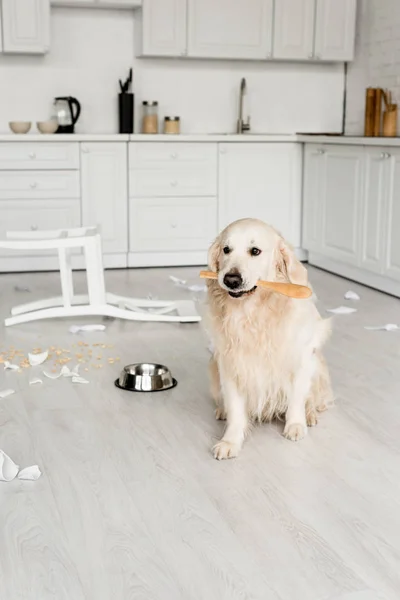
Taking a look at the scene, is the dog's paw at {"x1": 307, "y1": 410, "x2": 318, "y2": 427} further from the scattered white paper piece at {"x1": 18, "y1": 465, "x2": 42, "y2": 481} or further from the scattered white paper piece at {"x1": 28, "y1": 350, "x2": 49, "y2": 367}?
the scattered white paper piece at {"x1": 28, "y1": 350, "x2": 49, "y2": 367}

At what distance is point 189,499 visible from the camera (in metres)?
2.05

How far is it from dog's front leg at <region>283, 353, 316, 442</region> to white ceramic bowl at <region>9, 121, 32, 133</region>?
3524 millimetres

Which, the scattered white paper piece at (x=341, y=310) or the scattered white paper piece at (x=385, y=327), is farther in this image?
the scattered white paper piece at (x=341, y=310)

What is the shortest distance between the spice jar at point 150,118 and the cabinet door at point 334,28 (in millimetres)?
1271

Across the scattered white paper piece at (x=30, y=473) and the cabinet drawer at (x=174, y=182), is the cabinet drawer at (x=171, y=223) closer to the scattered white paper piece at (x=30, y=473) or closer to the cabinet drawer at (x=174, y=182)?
the cabinet drawer at (x=174, y=182)

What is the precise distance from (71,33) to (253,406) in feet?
13.5

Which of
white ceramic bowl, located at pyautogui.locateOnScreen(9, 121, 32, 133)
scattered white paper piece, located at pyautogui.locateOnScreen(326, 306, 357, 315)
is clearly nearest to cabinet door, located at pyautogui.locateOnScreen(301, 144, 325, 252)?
scattered white paper piece, located at pyautogui.locateOnScreen(326, 306, 357, 315)

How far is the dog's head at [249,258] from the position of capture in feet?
7.35

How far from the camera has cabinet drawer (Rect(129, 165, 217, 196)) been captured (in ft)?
18.2

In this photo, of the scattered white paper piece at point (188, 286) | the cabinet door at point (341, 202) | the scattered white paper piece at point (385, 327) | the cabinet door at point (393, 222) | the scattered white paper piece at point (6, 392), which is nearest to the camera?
the scattered white paper piece at point (6, 392)

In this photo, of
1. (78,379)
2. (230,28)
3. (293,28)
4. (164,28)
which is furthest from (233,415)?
(293,28)

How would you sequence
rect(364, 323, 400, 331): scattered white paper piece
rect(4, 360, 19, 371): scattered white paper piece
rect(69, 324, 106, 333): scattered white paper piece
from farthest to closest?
rect(364, 323, 400, 331): scattered white paper piece, rect(69, 324, 106, 333): scattered white paper piece, rect(4, 360, 19, 371): scattered white paper piece

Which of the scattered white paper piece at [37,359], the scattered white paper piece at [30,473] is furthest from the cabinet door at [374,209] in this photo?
the scattered white paper piece at [30,473]

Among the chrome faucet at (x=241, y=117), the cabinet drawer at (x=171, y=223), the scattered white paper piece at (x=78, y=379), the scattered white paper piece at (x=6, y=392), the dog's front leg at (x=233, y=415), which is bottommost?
the scattered white paper piece at (x=6, y=392)
